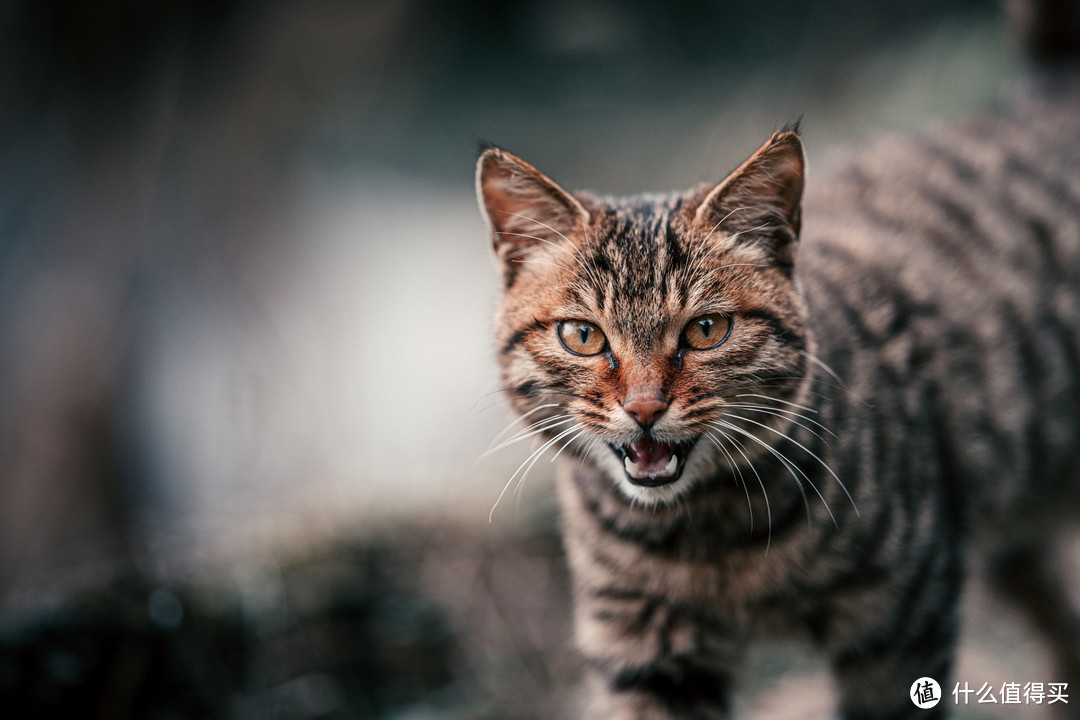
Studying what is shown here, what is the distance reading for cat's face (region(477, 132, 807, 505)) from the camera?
1303 millimetres

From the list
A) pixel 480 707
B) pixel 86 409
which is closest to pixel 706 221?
pixel 480 707

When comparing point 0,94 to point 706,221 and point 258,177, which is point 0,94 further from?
point 706,221

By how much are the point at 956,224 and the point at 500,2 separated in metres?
2.78

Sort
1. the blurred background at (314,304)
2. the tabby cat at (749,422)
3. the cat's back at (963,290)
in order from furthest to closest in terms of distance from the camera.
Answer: the blurred background at (314,304) → the cat's back at (963,290) → the tabby cat at (749,422)

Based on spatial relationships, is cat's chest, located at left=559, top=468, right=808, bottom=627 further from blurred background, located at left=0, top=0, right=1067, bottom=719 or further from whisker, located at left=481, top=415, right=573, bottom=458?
blurred background, located at left=0, top=0, right=1067, bottom=719

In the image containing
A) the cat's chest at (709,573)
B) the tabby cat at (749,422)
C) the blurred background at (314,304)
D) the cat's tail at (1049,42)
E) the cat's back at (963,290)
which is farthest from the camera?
the cat's tail at (1049,42)

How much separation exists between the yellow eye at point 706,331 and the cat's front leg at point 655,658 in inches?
21.4

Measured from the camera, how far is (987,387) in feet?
6.06

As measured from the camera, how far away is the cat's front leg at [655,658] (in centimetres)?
155

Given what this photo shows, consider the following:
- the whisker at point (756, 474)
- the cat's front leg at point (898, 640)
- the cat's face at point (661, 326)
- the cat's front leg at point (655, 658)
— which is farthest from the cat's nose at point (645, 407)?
the cat's front leg at point (898, 640)

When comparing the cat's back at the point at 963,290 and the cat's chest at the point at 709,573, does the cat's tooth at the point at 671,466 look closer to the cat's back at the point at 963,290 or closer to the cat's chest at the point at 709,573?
the cat's chest at the point at 709,573

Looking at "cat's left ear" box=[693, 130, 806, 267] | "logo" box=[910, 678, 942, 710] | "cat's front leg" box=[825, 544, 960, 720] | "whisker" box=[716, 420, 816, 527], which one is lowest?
"logo" box=[910, 678, 942, 710]

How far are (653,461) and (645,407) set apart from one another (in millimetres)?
133

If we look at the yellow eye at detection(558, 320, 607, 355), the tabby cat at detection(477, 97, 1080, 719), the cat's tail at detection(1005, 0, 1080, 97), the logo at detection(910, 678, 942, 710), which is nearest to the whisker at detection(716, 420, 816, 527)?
the tabby cat at detection(477, 97, 1080, 719)
